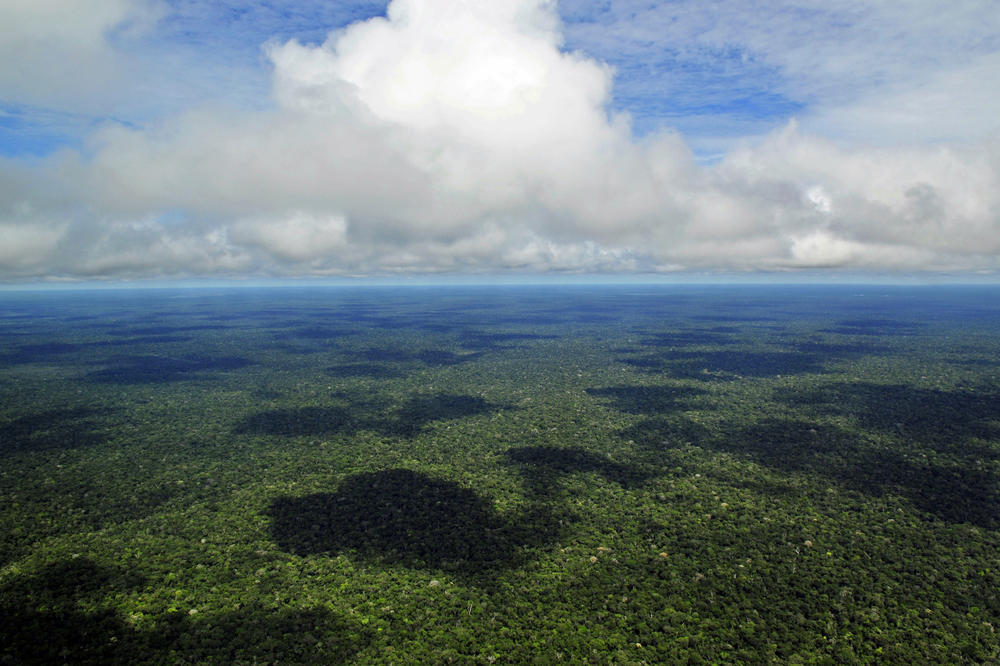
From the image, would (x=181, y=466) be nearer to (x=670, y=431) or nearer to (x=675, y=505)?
(x=675, y=505)

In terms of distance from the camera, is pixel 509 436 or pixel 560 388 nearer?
pixel 509 436

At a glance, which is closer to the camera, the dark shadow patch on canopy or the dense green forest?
the dense green forest

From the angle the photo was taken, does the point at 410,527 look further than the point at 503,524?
No

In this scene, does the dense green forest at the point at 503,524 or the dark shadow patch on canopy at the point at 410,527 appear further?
the dark shadow patch on canopy at the point at 410,527

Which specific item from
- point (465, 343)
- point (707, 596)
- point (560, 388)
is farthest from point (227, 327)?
point (707, 596)

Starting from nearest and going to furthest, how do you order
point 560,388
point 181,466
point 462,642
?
point 462,642, point 181,466, point 560,388

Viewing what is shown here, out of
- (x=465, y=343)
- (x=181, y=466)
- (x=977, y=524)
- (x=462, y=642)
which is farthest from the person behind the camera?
(x=465, y=343)
